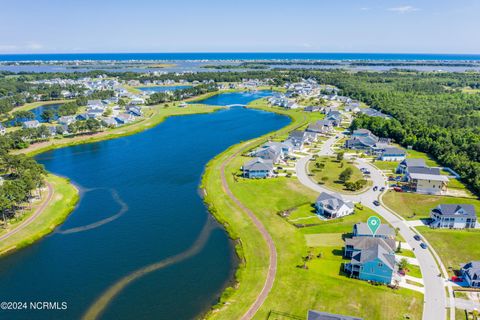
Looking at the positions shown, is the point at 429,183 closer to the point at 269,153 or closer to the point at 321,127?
the point at 269,153

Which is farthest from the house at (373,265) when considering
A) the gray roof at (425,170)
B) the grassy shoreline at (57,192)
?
the grassy shoreline at (57,192)

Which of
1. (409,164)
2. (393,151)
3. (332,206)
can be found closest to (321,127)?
(393,151)

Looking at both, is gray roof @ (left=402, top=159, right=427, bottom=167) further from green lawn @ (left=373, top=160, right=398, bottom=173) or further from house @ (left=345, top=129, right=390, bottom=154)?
house @ (left=345, top=129, right=390, bottom=154)

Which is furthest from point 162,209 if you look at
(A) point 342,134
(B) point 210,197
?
(A) point 342,134

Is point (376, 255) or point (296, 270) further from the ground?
point (376, 255)

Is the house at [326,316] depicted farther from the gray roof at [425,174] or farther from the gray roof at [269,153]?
the gray roof at [269,153]

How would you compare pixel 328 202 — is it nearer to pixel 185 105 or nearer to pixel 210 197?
pixel 210 197
